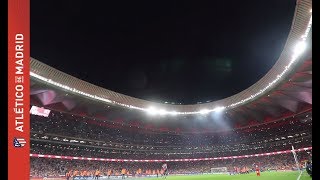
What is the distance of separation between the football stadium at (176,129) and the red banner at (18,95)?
20170 mm

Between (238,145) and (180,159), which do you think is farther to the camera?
(180,159)

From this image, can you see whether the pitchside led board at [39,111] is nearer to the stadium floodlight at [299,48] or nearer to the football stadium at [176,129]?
the football stadium at [176,129]

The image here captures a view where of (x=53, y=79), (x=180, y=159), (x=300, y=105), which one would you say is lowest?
(x=180, y=159)

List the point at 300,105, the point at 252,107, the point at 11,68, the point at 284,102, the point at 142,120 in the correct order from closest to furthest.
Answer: the point at 11,68 < the point at 300,105 < the point at 284,102 < the point at 252,107 < the point at 142,120

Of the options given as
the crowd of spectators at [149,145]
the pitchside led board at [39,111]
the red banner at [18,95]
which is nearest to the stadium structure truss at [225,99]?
the pitchside led board at [39,111]

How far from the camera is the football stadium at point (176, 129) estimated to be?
36.4m

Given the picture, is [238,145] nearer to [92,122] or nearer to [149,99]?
[149,99]

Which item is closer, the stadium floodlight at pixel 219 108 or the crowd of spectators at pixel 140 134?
the crowd of spectators at pixel 140 134

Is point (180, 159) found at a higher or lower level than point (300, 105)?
lower

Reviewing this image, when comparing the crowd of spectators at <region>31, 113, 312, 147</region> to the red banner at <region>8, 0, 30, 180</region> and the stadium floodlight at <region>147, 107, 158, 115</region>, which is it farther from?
the red banner at <region>8, 0, 30, 180</region>

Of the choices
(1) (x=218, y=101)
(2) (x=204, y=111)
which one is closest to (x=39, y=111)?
(1) (x=218, y=101)
